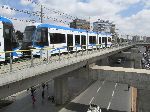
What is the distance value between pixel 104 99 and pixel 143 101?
700 cm

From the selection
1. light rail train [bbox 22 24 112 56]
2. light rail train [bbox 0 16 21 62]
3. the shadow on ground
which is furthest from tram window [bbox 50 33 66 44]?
the shadow on ground

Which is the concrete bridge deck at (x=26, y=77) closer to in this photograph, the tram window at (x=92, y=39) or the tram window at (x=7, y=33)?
the tram window at (x=7, y=33)

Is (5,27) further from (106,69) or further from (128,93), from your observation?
(128,93)

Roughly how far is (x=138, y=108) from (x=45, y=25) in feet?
60.6

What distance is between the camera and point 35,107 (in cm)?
3578

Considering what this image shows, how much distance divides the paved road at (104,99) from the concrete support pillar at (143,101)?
6.01 feet

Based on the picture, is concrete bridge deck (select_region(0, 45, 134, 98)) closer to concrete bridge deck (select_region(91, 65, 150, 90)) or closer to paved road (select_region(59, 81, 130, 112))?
concrete bridge deck (select_region(91, 65, 150, 90))

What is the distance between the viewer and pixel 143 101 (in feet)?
140

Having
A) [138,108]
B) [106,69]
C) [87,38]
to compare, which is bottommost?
[138,108]

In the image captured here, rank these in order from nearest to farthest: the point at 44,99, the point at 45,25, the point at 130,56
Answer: the point at 45,25
the point at 44,99
the point at 130,56

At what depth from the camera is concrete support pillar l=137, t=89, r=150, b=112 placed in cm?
3772

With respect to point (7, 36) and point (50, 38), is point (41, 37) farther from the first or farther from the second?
point (7, 36)

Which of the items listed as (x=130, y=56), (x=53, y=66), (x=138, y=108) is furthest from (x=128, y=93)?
(x=130, y=56)

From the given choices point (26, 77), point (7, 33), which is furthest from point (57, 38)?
point (26, 77)
